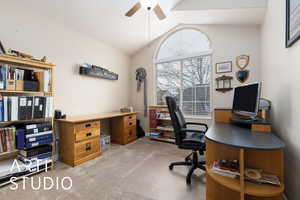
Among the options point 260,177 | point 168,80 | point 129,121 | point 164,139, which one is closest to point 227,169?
point 260,177

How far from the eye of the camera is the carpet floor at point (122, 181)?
148 cm

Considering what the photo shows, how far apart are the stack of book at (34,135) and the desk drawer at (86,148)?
43cm

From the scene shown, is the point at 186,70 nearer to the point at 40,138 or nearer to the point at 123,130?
the point at 123,130

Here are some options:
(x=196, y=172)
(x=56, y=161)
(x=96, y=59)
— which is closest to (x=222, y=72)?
(x=196, y=172)

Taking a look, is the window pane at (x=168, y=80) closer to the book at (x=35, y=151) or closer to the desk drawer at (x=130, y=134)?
the desk drawer at (x=130, y=134)

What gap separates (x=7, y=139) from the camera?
1651 millimetres

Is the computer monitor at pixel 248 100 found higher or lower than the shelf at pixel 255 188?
higher

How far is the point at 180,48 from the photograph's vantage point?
3.51m

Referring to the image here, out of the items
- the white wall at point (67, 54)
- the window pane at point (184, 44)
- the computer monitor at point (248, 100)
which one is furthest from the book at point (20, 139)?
the window pane at point (184, 44)

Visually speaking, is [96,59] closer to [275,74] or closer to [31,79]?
[31,79]

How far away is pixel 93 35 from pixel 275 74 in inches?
131

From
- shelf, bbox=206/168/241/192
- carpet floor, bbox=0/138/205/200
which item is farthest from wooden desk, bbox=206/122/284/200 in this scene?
carpet floor, bbox=0/138/205/200

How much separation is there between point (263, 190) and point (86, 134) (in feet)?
7.74

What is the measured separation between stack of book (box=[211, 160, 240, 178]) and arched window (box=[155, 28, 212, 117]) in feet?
6.78
